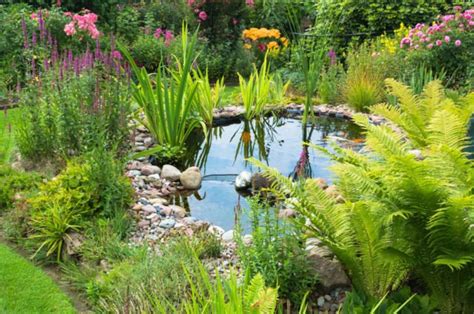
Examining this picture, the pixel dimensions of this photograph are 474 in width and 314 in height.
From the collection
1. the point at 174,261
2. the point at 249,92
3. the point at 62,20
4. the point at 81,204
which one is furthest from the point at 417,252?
the point at 62,20

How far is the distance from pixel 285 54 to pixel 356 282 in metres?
7.78

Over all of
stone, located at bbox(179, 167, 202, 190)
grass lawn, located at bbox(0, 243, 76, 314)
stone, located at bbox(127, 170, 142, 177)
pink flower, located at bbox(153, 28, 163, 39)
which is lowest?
grass lawn, located at bbox(0, 243, 76, 314)

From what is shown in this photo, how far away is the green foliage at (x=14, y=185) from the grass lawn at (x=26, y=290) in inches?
24.3

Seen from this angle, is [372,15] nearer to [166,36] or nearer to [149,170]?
[166,36]

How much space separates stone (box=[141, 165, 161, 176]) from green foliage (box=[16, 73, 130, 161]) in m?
0.33

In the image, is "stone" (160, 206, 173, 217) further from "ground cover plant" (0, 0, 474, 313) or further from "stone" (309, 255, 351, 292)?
"stone" (309, 255, 351, 292)

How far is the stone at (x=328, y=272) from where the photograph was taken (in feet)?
9.82

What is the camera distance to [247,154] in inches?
239

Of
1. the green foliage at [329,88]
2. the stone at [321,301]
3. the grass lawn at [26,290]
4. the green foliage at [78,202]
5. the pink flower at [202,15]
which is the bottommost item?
the grass lawn at [26,290]

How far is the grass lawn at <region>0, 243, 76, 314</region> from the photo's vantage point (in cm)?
321

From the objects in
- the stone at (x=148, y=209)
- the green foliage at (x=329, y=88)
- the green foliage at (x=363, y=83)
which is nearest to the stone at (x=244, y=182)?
the stone at (x=148, y=209)

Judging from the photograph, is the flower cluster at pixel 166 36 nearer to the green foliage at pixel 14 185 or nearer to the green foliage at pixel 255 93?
the green foliage at pixel 255 93

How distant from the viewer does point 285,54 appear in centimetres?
1031

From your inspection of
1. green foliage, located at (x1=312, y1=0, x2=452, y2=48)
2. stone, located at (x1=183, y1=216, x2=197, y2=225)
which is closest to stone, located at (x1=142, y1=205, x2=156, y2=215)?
stone, located at (x1=183, y1=216, x2=197, y2=225)
